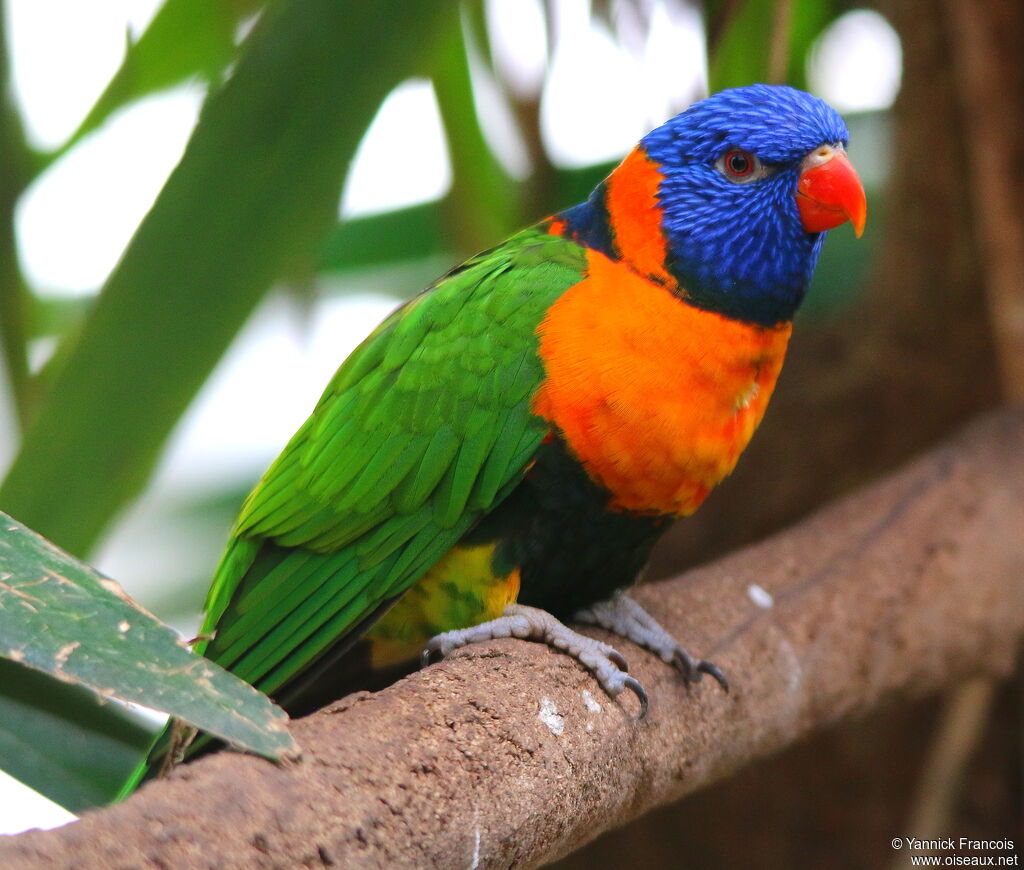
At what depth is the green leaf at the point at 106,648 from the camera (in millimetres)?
1085

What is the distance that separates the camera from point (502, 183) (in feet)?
11.0

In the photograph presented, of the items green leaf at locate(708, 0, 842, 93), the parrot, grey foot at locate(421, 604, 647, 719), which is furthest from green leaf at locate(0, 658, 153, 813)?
green leaf at locate(708, 0, 842, 93)

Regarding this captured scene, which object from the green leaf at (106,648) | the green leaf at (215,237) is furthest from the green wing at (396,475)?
the green leaf at (106,648)

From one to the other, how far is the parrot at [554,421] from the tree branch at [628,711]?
145mm

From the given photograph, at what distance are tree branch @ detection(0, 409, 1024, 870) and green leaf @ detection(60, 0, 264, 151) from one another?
133 centimetres

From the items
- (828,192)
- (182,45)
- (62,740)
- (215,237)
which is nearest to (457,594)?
(62,740)

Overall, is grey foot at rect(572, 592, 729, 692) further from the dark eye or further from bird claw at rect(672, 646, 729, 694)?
the dark eye

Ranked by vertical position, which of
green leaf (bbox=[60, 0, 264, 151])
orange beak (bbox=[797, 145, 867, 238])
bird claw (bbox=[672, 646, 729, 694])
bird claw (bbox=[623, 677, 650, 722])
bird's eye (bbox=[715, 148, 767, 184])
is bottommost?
bird claw (bbox=[672, 646, 729, 694])

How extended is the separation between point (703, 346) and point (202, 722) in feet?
4.26

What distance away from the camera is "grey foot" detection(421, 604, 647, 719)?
1.88 meters

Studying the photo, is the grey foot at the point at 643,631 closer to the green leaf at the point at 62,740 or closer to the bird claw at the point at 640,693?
the bird claw at the point at 640,693

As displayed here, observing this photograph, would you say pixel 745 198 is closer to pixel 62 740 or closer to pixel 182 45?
pixel 182 45

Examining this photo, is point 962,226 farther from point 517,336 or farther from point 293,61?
point 293,61

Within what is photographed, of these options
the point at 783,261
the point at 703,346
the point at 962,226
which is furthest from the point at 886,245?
the point at 703,346
